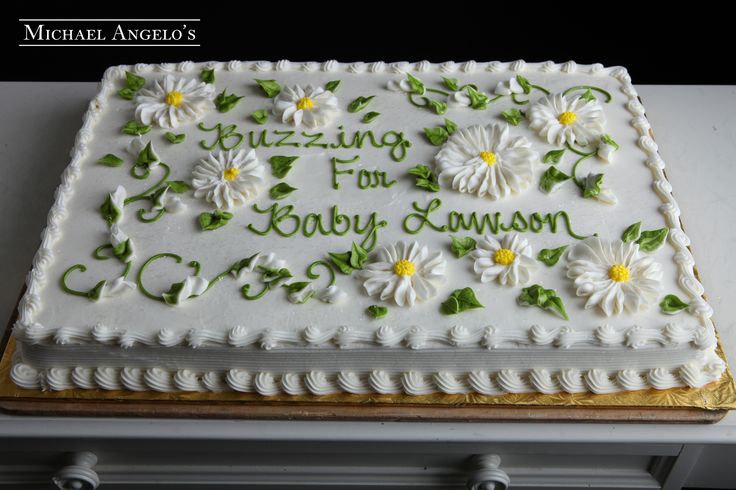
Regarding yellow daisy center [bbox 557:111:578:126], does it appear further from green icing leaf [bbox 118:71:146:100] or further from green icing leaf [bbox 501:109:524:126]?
green icing leaf [bbox 118:71:146:100]

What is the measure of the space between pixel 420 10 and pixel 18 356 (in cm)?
284

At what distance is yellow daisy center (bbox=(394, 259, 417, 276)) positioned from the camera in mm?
2867

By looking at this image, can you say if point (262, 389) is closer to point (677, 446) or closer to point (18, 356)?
point (18, 356)

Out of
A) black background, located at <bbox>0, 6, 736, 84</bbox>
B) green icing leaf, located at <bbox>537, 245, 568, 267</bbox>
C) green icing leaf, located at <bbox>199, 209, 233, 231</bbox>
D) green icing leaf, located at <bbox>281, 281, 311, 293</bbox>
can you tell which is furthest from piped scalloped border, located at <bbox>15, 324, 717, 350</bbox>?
black background, located at <bbox>0, 6, 736, 84</bbox>

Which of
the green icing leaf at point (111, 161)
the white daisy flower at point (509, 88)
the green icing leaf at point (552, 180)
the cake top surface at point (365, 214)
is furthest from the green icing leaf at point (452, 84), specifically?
the green icing leaf at point (111, 161)

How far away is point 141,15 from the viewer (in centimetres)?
490

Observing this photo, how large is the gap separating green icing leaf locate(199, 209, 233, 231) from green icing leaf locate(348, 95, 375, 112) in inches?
24.0

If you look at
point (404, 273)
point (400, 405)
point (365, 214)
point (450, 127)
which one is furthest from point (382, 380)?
point (450, 127)

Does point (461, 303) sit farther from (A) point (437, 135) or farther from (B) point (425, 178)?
(A) point (437, 135)

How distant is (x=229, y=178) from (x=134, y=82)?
0.63m

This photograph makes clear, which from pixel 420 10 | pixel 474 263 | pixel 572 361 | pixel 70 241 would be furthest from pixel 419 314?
pixel 420 10

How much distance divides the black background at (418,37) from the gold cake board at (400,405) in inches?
95.5

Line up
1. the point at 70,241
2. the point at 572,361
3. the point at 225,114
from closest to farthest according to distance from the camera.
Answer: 1. the point at 572,361
2. the point at 70,241
3. the point at 225,114

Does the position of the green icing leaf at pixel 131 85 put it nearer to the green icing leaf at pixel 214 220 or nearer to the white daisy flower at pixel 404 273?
the green icing leaf at pixel 214 220
